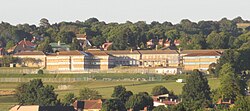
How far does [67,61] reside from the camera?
135375 millimetres

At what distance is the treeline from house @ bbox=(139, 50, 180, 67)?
4.21 metres

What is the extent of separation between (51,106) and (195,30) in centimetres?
10032

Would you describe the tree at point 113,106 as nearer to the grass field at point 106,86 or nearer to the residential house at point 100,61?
the grass field at point 106,86

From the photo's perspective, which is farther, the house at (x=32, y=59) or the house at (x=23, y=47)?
the house at (x=23, y=47)

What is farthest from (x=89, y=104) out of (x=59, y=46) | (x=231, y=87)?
(x=59, y=46)

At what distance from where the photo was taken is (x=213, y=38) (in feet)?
469

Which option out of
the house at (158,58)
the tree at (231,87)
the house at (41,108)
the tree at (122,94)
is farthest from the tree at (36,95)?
the house at (158,58)

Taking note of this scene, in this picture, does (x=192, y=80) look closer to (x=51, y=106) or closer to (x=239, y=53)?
(x=51, y=106)

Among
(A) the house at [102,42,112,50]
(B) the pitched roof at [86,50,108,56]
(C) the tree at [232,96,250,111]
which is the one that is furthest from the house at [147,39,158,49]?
(C) the tree at [232,96,250,111]

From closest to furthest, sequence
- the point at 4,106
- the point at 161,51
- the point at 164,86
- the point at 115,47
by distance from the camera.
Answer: the point at 4,106 < the point at 164,86 < the point at 161,51 < the point at 115,47

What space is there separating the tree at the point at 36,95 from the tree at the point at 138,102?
5851mm

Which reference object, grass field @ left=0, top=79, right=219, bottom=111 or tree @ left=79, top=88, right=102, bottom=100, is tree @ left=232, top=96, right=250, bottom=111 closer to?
tree @ left=79, top=88, right=102, bottom=100

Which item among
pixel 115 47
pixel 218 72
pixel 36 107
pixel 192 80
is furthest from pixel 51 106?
pixel 115 47

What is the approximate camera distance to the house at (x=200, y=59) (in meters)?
128
